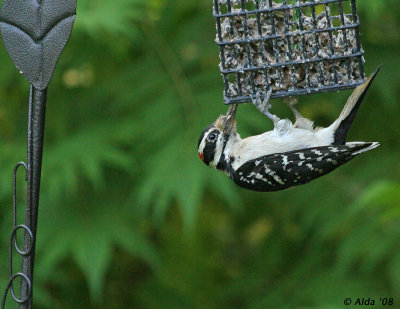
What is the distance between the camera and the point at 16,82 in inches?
194

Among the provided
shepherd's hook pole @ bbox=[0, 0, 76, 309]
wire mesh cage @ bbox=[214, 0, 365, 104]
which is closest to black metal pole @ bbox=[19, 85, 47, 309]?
shepherd's hook pole @ bbox=[0, 0, 76, 309]

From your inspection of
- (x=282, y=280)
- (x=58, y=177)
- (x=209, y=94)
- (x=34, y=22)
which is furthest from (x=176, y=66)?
(x=34, y=22)

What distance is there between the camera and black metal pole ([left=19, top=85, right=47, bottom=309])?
93.4 inches

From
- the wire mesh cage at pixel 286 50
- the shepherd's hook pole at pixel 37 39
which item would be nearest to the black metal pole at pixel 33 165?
the shepherd's hook pole at pixel 37 39

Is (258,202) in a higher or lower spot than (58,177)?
lower

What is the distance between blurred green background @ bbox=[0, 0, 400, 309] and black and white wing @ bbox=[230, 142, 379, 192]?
64 cm

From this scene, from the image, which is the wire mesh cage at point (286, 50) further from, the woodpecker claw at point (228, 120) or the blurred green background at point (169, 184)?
the blurred green background at point (169, 184)

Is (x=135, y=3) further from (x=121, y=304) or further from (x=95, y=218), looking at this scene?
(x=121, y=304)

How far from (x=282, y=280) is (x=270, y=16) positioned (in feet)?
7.05

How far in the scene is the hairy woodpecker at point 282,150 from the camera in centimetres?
328

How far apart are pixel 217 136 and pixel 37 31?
1300 millimetres

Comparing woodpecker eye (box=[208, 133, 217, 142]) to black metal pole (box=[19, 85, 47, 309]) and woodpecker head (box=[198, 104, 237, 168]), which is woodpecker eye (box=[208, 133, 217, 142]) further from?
black metal pole (box=[19, 85, 47, 309])

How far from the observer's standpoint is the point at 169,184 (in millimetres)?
4055

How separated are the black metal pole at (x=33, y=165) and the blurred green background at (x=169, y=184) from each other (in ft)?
5.00
